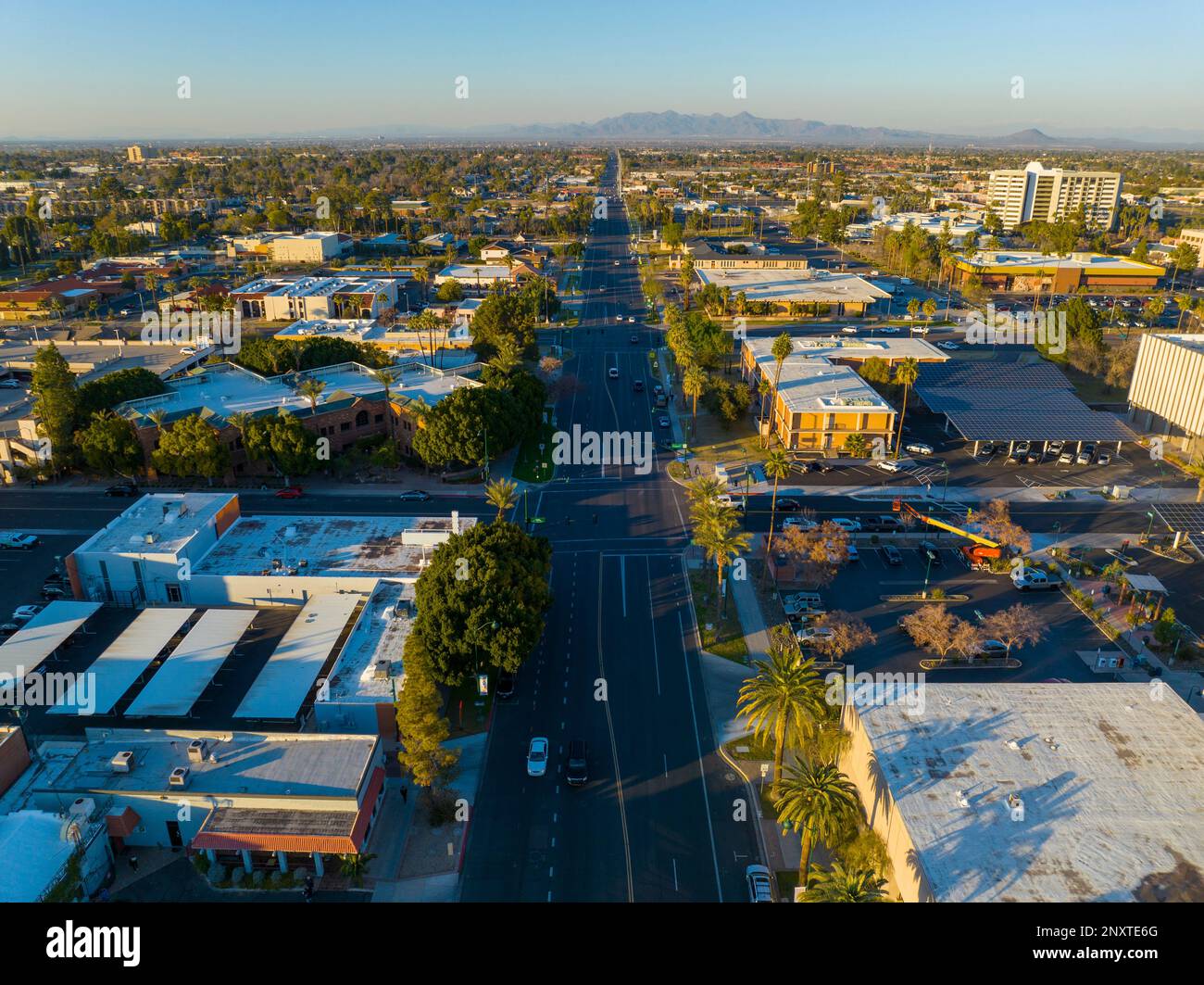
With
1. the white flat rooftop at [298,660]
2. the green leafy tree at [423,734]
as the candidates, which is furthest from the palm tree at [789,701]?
the white flat rooftop at [298,660]

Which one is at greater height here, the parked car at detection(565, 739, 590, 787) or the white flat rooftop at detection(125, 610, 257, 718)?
the white flat rooftop at detection(125, 610, 257, 718)

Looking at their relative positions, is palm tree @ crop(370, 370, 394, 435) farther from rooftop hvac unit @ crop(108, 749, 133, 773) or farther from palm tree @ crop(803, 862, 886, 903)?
palm tree @ crop(803, 862, 886, 903)

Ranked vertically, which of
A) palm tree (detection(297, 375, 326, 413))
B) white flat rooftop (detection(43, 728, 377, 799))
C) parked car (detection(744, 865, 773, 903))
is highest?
→ palm tree (detection(297, 375, 326, 413))

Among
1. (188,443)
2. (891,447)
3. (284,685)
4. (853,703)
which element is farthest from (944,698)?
(188,443)

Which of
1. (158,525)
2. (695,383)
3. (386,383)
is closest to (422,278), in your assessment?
(386,383)

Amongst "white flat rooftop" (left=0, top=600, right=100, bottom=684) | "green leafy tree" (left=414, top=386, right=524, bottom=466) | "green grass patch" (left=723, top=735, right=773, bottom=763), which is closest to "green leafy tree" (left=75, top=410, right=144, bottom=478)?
"white flat rooftop" (left=0, top=600, right=100, bottom=684)

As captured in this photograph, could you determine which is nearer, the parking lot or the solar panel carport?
the parking lot
